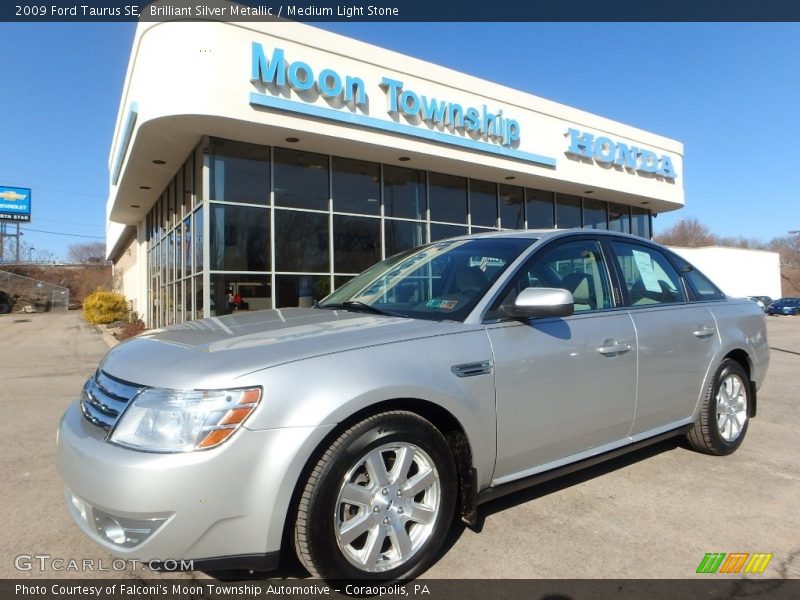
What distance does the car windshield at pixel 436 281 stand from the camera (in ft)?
9.66

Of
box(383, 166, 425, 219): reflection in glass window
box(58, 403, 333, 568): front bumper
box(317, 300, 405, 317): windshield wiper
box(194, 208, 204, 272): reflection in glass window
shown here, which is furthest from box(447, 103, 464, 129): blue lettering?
box(58, 403, 333, 568): front bumper

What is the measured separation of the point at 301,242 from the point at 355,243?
1377mm

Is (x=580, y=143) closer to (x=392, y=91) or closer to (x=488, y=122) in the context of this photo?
(x=488, y=122)

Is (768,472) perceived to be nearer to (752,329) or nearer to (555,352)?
(752,329)

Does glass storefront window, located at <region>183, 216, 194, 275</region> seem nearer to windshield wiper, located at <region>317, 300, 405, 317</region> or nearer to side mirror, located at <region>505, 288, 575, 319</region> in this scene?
windshield wiper, located at <region>317, 300, 405, 317</region>

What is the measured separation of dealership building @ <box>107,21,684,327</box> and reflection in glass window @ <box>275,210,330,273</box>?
3 centimetres

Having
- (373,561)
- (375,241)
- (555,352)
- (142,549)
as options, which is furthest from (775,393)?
(375,241)

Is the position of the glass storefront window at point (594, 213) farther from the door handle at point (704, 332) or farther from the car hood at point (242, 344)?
the car hood at point (242, 344)

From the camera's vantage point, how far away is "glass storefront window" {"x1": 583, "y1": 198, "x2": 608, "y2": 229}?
16847mm

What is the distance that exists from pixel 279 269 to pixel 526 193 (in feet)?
26.2

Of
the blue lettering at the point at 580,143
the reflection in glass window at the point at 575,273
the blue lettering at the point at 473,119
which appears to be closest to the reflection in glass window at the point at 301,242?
the blue lettering at the point at 473,119

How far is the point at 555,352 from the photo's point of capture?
2.90 m

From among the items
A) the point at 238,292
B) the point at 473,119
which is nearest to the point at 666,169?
the point at 473,119

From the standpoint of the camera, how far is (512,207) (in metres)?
15.0
